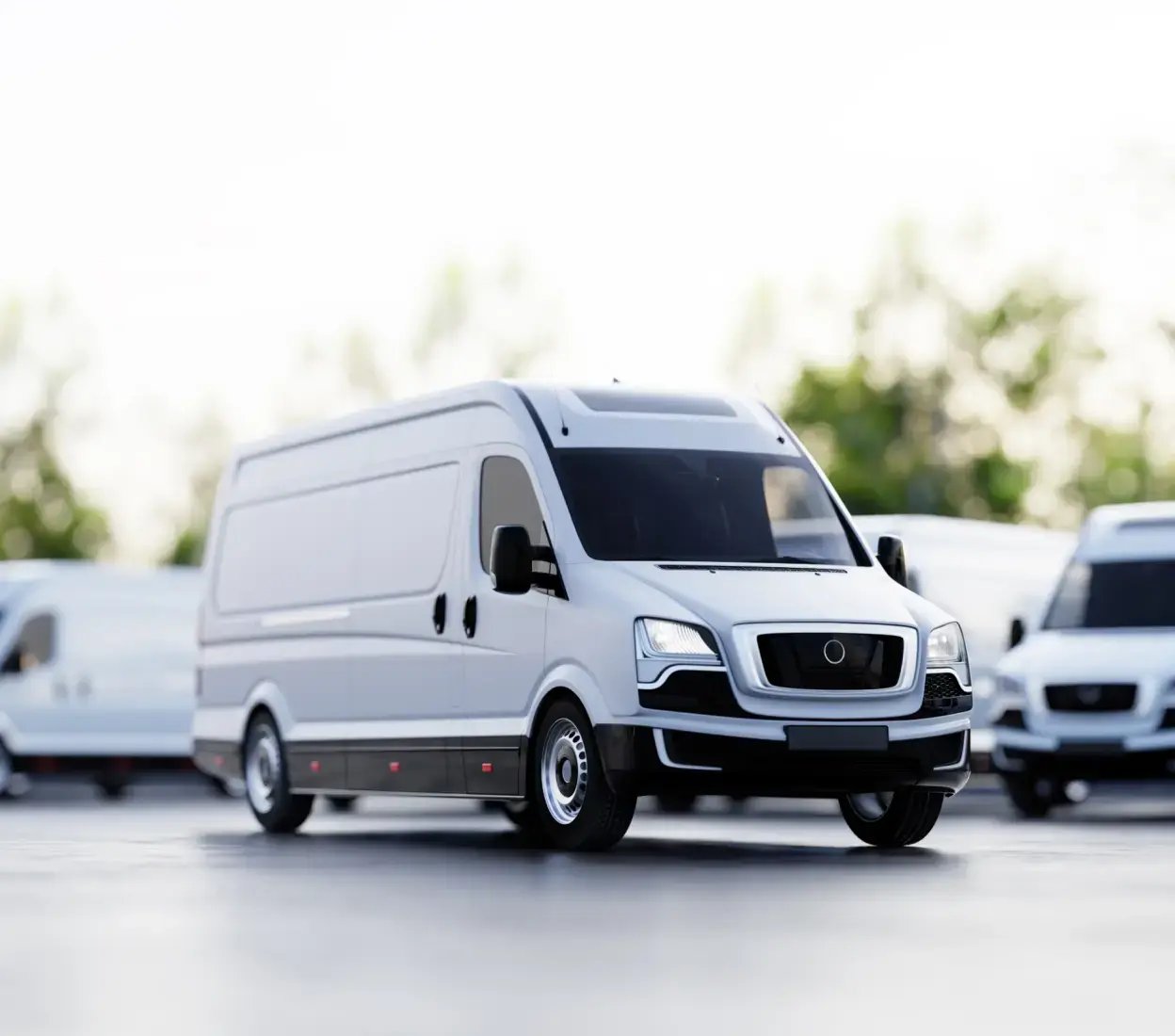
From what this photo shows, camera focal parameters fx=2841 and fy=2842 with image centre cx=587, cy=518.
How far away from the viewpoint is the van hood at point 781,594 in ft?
49.5

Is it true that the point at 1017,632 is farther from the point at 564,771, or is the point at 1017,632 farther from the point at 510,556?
the point at 510,556

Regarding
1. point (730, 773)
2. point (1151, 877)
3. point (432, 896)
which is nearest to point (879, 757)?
point (730, 773)

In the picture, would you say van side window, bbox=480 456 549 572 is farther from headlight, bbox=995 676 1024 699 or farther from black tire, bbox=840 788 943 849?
headlight, bbox=995 676 1024 699

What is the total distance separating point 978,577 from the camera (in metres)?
26.8

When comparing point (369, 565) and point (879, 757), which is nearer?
point (879, 757)

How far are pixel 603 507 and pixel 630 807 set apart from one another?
5.88 feet

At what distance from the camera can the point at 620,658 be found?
15.0 m

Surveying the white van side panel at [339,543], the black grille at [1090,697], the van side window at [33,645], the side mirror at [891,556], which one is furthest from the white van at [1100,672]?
the van side window at [33,645]

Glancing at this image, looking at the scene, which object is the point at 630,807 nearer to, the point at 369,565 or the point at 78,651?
the point at 369,565

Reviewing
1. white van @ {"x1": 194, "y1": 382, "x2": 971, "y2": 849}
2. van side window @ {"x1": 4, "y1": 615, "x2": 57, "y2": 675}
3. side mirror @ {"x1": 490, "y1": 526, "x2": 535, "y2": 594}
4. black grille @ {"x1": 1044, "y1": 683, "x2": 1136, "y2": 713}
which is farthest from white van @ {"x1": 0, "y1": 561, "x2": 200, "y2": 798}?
side mirror @ {"x1": 490, "y1": 526, "x2": 535, "y2": 594}

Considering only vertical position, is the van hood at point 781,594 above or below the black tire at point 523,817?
above

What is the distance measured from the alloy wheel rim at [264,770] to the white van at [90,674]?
33.6 ft

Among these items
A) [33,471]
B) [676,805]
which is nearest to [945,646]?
[676,805]

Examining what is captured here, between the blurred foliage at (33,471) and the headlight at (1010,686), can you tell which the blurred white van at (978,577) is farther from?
the blurred foliage at (33,471)
